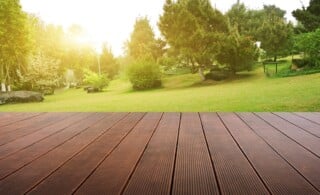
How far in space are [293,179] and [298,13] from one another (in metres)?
20.1

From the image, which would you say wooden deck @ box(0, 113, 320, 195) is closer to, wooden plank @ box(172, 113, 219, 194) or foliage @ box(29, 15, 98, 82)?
wooden plank @ box(172, 113, 219, 194)

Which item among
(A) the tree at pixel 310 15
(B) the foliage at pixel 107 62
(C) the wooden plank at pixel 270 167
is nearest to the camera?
(C) the wooden plank at pixel 270 167

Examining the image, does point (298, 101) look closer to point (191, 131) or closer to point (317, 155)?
point (191, 131)

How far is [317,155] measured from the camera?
6.33 feet

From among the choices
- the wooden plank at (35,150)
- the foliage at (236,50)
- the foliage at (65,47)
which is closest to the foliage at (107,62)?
the foliage at (65,47)

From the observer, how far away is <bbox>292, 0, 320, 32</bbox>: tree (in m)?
18.7

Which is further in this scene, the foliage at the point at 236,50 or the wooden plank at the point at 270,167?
the foliage at the point at 236,50

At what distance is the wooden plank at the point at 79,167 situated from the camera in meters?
1.49

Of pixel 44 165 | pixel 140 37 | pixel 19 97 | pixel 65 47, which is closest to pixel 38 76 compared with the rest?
pixel 19 97

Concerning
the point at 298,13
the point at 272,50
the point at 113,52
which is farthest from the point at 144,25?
the point at 298,13

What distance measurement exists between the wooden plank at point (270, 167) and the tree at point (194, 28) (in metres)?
17.6

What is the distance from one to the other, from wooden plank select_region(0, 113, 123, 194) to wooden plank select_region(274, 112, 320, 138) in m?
1.77

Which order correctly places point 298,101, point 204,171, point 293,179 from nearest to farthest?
point 293,179 < point 204,171 < point 298,101

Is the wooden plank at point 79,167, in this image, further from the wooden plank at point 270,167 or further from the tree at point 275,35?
the tree at point 275,35
